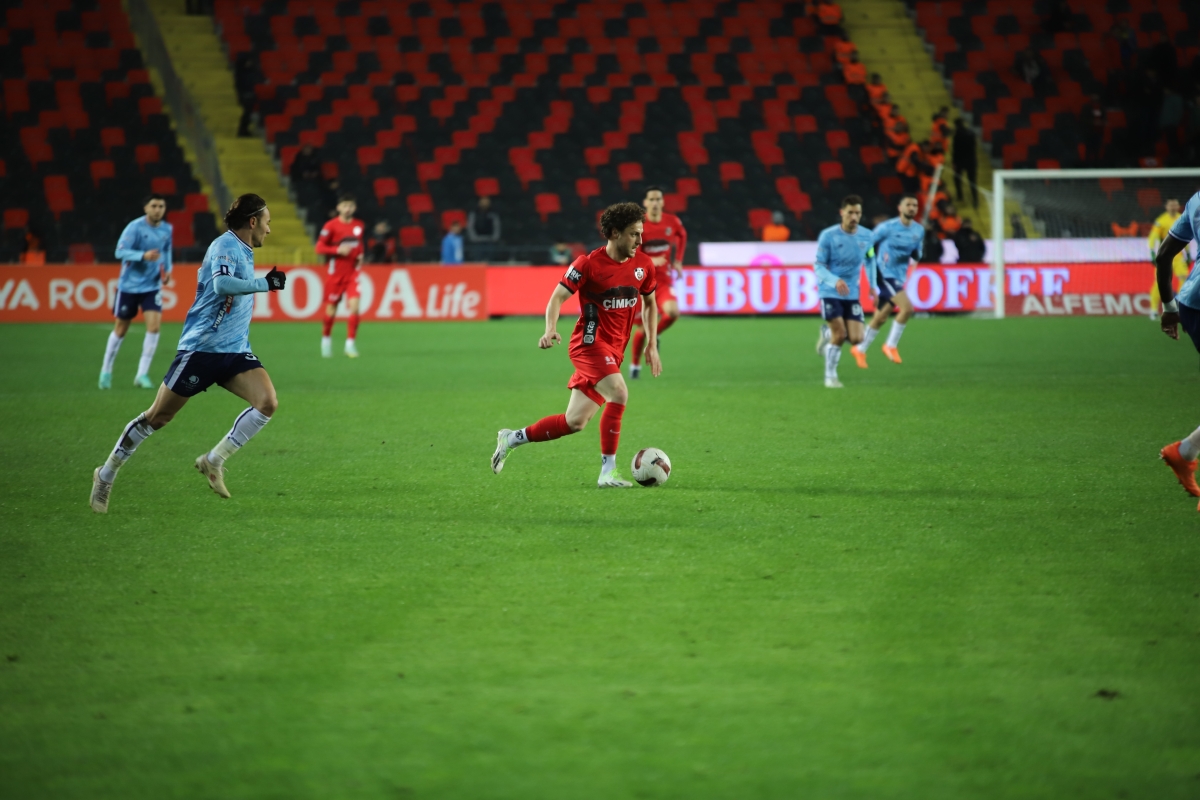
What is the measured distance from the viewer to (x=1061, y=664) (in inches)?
171

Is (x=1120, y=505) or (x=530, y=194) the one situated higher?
(x=530, y=194)

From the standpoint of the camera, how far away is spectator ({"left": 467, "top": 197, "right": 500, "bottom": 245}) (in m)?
27.0

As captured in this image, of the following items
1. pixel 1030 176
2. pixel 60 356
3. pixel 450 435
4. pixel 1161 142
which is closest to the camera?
pixel 450 435

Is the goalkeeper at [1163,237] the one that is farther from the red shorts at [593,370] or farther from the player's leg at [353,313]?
the red shorts at [593,370]

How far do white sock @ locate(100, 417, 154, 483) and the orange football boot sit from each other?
225 inches

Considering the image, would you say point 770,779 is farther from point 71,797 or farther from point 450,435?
point 450,435

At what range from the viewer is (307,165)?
28.1 meters

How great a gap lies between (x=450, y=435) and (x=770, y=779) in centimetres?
728

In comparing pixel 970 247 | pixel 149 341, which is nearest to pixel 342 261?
pixel 149 341

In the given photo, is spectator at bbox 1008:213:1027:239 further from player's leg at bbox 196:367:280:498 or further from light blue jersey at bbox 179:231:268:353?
light blue jersey at bbox 179:231:268:353

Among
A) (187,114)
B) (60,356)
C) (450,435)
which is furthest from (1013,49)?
(450,435)

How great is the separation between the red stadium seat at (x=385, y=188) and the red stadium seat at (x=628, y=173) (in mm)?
5130

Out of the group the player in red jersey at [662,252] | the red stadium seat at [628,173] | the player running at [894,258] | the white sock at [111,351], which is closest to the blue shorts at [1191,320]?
the player in red jersey at [662,252]

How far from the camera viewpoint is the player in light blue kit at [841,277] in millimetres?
13914
